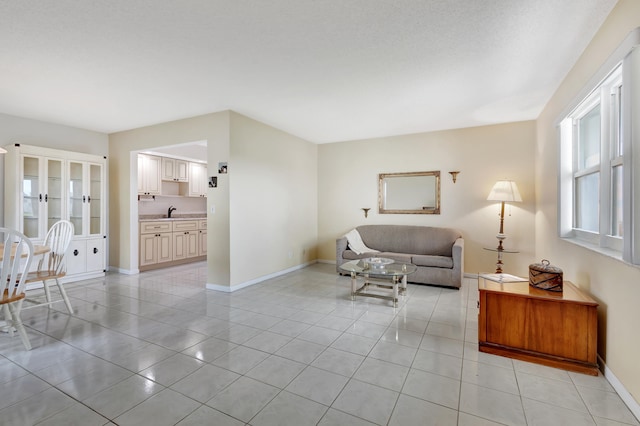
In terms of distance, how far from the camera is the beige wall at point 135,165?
4066mm

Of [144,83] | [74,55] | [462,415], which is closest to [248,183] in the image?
[144,83]

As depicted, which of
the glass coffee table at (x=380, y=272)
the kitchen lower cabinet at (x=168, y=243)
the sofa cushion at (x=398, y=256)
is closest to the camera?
the glass coffee table at (x=380, y=272)

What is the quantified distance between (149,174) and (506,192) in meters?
6.45

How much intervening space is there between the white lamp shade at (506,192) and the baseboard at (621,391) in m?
2.52

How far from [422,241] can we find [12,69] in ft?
17.9

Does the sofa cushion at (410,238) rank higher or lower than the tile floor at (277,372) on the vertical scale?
higher

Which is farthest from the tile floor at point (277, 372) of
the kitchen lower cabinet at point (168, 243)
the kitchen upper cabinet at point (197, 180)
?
the kitchen upper cabinet at point (197, 180)

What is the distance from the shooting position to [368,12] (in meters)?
2.01

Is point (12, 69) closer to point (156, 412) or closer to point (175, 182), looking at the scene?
point (156, 412)

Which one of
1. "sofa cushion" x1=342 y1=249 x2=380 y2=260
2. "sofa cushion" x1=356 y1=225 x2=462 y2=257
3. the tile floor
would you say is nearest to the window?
the tile floor

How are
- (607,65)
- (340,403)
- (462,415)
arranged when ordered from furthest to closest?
1. (607,65)
2. (340,403)
3. (462,415)

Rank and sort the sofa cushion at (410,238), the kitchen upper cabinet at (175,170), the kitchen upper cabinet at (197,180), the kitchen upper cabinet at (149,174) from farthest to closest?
1. the kitchen upper cabinet at (197,180)
2. the kitchen upper cabinet at (175,170)
3. the kitchen upper cabinet at (149,174)
4. the sofa cushion at (410,238)

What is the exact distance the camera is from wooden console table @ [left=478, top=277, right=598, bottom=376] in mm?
2098

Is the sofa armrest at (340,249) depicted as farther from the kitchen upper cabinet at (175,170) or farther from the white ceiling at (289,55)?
the kitchen upper cabinet at (175,170)
